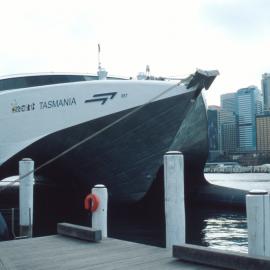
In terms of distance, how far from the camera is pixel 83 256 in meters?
7.13

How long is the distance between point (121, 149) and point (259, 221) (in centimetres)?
1424

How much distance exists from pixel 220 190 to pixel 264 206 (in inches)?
957

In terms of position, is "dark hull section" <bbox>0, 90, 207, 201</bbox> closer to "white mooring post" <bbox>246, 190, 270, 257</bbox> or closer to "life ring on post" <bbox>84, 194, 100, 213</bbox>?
"life ring on post" <bbox>84, 194, 100, 213</bbox>

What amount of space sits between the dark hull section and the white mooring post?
13.2 meters

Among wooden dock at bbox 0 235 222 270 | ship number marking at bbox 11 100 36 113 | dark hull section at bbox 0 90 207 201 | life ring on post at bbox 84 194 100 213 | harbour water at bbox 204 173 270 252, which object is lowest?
harbour water at bbox 204 173 270 252

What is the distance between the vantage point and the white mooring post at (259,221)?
5602 millimetres

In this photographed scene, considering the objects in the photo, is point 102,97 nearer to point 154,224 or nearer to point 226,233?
point 154,224

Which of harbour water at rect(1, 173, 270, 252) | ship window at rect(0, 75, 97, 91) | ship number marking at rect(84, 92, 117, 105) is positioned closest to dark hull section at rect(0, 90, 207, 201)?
ship number marking at rect(84, 92, 117, 105)

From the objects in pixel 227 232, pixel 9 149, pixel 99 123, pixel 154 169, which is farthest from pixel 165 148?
pixel 9 149

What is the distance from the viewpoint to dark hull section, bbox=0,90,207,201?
62.2 feet

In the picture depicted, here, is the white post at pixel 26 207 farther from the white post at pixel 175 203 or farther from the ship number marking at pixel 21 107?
the ship number marking at pixel 21 107

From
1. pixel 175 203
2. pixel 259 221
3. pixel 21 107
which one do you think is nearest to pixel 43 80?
pixel 21 107

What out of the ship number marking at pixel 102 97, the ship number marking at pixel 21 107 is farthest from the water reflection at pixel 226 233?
the ship number marking at pixel 21 107

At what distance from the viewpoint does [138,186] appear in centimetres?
2030
